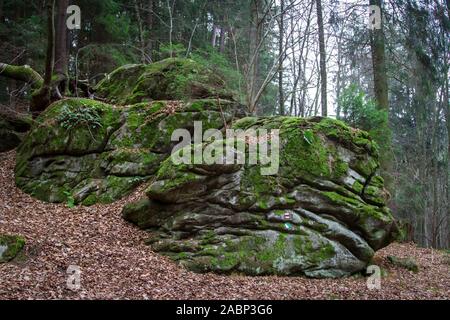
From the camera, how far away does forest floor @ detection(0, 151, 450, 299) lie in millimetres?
5461

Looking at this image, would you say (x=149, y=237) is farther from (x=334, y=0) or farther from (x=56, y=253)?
(x=334, y=0)

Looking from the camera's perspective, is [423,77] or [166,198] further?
[423,77]

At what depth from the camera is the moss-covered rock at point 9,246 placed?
5.93m

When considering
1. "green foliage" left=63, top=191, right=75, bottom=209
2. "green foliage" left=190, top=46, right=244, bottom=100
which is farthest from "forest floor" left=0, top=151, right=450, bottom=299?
"green foliage" left=190, top=46, right=244, bottom=100

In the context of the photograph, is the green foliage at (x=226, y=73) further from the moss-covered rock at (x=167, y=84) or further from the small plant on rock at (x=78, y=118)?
the small plant on rock at (x=78, y=118)

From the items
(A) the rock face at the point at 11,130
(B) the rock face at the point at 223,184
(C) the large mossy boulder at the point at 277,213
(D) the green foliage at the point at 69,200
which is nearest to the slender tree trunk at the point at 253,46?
(B) the rock face at the point at 223,184

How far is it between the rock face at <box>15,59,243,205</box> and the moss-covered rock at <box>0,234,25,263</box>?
3.00 meters

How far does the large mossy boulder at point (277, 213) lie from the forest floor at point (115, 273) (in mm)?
389

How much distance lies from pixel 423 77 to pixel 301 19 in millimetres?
5759

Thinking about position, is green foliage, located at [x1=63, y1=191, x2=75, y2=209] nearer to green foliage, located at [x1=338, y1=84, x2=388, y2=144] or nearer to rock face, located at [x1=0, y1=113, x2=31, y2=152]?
rock face, located at [x1=0, y1=113, x2=31, y2=152]

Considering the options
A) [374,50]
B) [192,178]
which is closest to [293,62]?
[374,50]

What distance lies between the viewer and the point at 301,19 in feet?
51.9

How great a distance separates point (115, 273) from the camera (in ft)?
20.1

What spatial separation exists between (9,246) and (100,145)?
15.4ft
